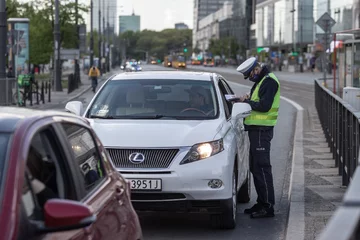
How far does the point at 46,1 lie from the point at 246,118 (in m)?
51.8

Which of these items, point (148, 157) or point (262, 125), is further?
point (262, 125)

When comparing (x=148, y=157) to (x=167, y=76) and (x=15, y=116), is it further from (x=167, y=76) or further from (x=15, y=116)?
(x=15, y=116)

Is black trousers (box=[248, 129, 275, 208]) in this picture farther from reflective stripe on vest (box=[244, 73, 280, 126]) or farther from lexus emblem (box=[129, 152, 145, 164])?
lexus emblem (box=[129, 152, 145, 164])

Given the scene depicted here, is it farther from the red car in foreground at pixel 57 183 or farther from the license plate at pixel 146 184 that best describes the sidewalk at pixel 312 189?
the red car in foreground at pixel 57 183

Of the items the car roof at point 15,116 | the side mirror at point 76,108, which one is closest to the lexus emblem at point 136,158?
the side mirror at point 76,108

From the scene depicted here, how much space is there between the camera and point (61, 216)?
364 centimetres

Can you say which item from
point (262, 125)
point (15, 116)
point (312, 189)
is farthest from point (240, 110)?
point (15, 116)

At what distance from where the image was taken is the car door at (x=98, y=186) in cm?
456

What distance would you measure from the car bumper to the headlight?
52 mm

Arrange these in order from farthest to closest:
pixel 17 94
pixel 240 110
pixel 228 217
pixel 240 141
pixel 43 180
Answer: pixel 17 94
pixel 240 141
pixel 240 110
pixel 228 217
pixel 43 180

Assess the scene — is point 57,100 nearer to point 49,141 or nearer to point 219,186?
point 219,186

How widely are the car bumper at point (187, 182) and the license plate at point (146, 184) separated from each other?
0.03 metres

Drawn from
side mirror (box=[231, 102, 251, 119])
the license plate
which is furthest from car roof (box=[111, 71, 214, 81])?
the license plate

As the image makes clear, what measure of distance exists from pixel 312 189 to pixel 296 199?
0.96 metres
